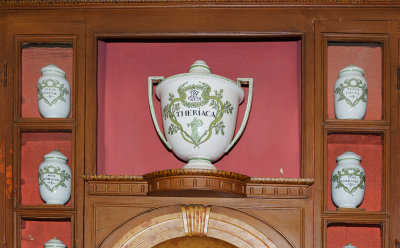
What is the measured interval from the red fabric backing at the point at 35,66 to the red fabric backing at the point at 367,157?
3.07ft

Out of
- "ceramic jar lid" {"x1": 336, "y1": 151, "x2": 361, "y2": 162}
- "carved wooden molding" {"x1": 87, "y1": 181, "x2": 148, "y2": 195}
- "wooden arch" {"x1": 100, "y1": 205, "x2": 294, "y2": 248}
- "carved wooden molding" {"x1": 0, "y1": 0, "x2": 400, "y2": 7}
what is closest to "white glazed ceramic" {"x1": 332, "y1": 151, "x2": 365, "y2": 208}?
"ceramic jar lid" {"x1": 336, "y1": 151, "x2": 361, "y2": 162}

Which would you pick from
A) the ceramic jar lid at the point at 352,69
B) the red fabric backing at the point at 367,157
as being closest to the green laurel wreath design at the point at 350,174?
the red fabric backing at the point at 367,157

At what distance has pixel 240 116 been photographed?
85.9 inches

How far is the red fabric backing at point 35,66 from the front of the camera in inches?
83.4

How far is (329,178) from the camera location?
2066 mm

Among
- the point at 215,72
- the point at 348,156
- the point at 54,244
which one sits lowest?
the point at 54,244

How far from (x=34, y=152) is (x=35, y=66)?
0.30 metres

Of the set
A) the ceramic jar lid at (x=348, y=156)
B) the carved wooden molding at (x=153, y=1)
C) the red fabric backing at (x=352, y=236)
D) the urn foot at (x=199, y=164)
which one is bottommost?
the red fabric backing at (x=352, y=236)

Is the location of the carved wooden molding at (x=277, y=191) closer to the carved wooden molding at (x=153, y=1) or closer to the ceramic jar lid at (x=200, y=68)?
the ceramic jar lid at (x=200, y=68)

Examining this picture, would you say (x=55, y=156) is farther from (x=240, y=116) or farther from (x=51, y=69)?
(x=240, y=116)

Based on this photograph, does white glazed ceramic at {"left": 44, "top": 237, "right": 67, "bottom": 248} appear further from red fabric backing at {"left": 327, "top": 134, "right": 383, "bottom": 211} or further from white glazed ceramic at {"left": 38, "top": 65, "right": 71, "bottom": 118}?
red fabric backing at {"left": 327, "top": 134, "right": 383, "bottom": 211}

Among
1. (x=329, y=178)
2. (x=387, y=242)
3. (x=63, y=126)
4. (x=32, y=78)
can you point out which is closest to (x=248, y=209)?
(x=329, y=178)

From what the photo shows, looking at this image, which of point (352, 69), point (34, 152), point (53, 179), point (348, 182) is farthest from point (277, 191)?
point (34, 152)

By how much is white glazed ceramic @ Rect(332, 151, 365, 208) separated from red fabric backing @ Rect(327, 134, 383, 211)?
97 mm
